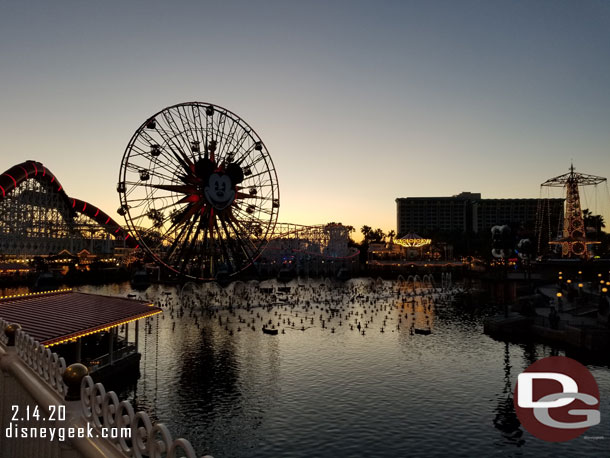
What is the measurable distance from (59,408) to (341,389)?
3221cm

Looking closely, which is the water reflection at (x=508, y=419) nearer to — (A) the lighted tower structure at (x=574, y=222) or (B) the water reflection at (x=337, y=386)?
(B) the water reflection at (x=337, y=386)

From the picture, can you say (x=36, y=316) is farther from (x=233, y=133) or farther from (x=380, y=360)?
(x=233, y=133)

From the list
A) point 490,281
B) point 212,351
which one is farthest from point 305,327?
point 490,281

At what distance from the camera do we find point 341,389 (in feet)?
124

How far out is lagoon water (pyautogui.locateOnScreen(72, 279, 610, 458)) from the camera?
2817 cm

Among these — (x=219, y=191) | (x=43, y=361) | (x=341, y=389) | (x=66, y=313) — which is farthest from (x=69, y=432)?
(x=219, y=191)

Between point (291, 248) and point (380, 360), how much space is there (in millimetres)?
143965

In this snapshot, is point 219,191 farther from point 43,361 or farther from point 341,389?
point 43,361

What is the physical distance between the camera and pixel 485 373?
42094 millimetres

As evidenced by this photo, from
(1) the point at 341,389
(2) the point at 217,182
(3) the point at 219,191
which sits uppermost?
(2) the point at 217,182

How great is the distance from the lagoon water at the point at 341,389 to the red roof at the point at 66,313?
241 inches

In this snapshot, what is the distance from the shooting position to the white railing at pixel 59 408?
5.90 metres

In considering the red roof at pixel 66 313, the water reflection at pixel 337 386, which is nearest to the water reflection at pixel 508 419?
the water reflection at pixel 337 386

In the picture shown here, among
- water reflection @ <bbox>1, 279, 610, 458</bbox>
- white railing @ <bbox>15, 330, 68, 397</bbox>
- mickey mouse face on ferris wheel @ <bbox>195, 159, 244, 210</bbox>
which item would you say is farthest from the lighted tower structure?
white railing @ <bbox>15, 330, 68, 397</bbox>
